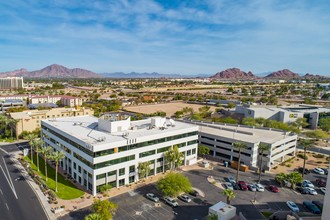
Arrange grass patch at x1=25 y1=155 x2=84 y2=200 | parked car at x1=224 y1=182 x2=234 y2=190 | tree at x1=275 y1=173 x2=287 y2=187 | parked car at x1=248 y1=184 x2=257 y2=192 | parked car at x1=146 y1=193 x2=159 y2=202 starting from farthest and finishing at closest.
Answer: tree at x1=275 y1=173 x2=287 y2=187 < parked car at x1=224 y1=182 x2=234 y2=190 < parked car at x1=248 y1=184 x2=257 y2=192 < grass patch at x1=25 y1=155 x2=84 y2=200 < parked car at x1=146 y1=193 x2=159 y2=202

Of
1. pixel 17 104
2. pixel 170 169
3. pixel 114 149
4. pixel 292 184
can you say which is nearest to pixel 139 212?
pixel 114 149

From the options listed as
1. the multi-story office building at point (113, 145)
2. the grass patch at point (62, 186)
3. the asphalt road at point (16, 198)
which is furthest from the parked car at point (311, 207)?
the asphalt road at point (16, 198)

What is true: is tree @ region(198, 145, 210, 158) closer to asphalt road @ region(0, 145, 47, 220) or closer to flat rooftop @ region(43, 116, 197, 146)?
flat rooftop @ region(43, 116, 197, 146)

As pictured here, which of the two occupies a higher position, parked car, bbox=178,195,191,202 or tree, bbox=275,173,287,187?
tree, bbox=275,173,287,187

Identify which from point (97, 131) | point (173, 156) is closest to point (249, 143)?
point (173, 156)

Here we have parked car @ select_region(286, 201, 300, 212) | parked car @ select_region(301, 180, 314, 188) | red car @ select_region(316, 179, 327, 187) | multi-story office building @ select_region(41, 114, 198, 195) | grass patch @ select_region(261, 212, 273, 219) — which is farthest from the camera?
red car @ select_region(316, 179, 327, 187)

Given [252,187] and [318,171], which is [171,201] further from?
[318,171]

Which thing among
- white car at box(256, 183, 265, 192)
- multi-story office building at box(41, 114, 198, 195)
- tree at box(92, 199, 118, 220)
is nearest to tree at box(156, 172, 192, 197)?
multi-story office building at box(41, 114, 198, 195)

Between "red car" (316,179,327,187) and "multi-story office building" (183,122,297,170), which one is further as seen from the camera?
"multi-story office building" (183,122,297,170)

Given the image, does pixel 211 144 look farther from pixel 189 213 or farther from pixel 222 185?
pixel 189 213
